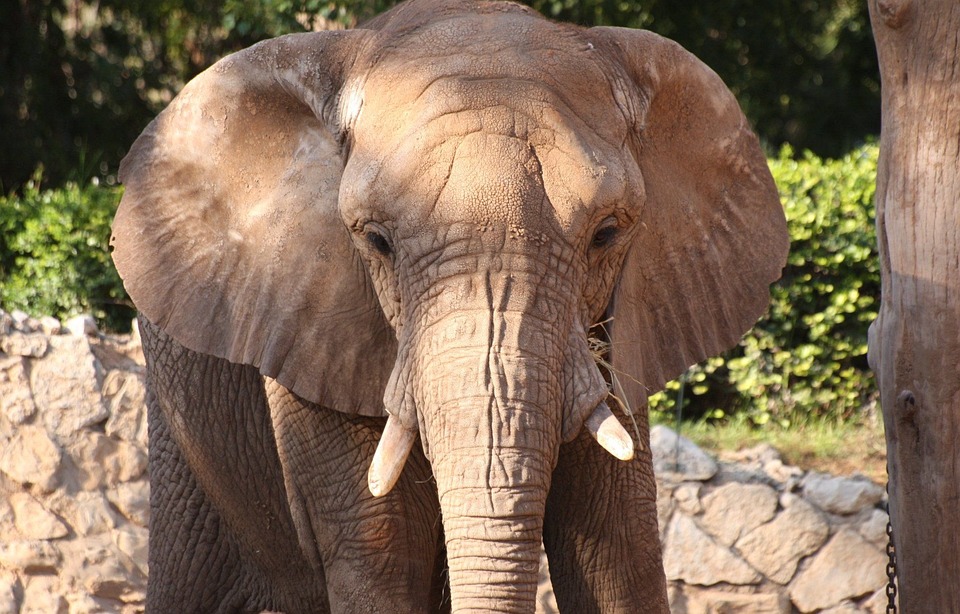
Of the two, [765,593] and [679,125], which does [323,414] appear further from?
[765,593]

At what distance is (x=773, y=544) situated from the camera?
5.60m

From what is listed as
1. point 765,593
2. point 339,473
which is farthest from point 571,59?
point 765,593

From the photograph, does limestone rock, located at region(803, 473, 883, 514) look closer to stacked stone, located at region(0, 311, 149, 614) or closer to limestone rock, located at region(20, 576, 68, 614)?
stacked stone, located at region(0, 311, 149, 614)

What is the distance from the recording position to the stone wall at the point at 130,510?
18.2 feet

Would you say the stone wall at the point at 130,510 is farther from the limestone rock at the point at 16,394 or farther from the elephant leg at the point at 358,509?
the elephant leg at the point at 358,509

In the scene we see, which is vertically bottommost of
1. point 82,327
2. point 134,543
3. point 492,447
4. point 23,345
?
point 492,447

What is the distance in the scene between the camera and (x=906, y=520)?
4.05 metres

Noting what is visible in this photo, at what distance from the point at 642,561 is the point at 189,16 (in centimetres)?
782

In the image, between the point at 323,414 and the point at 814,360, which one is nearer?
the point at 323,414

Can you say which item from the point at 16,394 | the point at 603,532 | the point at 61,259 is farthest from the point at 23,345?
the point at 603,532

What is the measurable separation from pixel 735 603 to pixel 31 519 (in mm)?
2715

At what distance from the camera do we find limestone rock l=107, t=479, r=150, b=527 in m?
5.99

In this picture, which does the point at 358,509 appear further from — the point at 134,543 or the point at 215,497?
the point at 134,543

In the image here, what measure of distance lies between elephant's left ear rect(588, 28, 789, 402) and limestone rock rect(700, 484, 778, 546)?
2.11m
